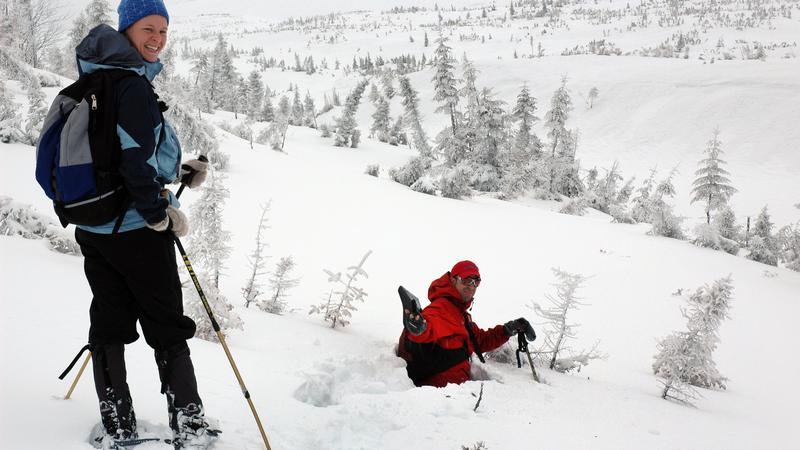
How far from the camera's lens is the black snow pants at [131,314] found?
225cm

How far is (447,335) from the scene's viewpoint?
428 centimetres

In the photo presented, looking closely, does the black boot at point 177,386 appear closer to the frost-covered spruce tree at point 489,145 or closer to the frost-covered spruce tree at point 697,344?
the frost-covered spruce tree at point 697,344

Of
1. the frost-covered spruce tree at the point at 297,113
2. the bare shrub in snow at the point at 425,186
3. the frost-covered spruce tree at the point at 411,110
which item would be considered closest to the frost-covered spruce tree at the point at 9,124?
the bare shrub in snow at the point at 425,186

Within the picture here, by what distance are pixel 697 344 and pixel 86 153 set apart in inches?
226

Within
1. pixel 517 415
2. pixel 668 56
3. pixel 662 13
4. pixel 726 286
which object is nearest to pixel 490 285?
pixel 726 286

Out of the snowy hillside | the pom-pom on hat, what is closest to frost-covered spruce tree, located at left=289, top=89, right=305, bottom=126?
the snowy hillside

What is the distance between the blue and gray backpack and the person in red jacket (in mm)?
2453

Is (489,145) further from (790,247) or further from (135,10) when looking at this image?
(135,10)

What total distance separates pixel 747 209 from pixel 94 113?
30.0 metres

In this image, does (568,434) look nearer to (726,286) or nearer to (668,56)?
(726,286)

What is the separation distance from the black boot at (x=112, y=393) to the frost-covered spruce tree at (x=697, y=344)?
4885 mm

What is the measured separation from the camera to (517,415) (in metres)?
3.40

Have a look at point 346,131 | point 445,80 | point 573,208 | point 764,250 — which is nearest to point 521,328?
point 764,250

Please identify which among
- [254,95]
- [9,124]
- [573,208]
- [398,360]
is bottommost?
[573,208]
